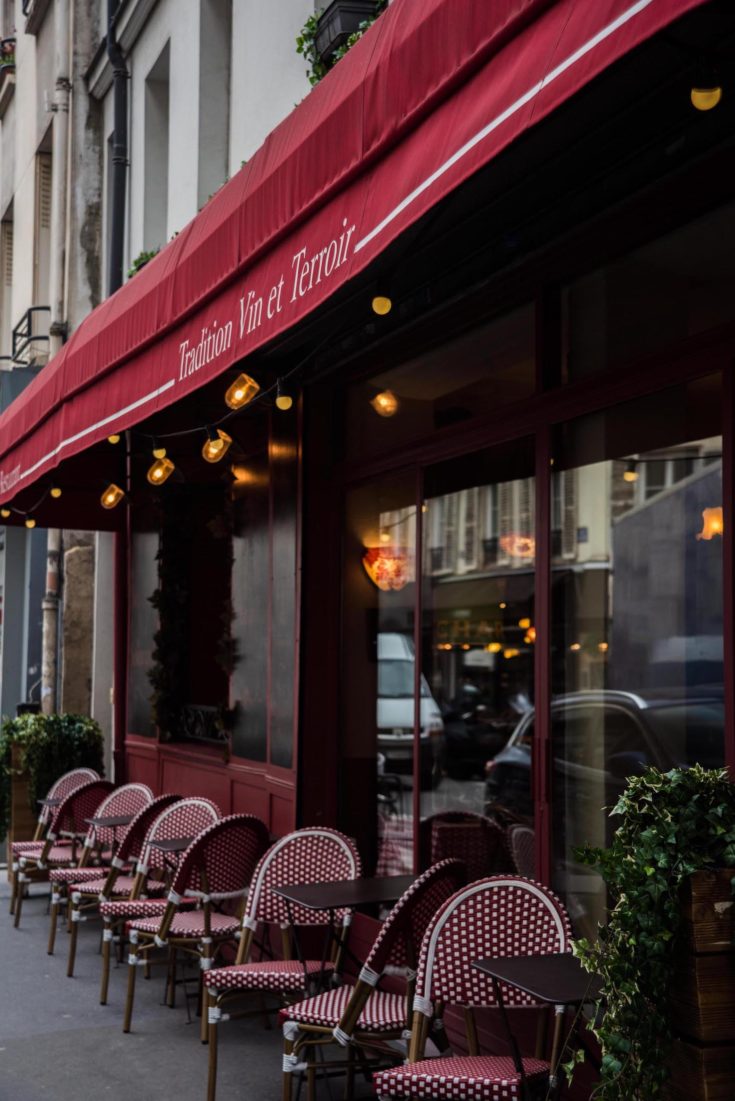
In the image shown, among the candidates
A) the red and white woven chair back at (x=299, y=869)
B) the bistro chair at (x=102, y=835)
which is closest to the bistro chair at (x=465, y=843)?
the red and white woven chair back at (x=299, y=869)

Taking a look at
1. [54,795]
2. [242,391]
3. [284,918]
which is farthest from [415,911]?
[54,795]

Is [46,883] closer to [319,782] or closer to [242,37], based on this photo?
[319,782]

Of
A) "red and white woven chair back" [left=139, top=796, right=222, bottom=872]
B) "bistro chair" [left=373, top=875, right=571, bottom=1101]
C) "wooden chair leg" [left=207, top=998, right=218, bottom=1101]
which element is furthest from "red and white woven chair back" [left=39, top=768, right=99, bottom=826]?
"bistro chair" [left=373, top=875, right=571, bottom=1101]

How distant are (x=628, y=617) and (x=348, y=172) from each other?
3285 millimetres

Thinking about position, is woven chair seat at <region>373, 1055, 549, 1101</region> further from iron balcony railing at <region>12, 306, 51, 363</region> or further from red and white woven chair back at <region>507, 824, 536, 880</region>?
iron balcony railing at <region>12, 306, 51, 363</region>

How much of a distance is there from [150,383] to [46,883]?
254 inches

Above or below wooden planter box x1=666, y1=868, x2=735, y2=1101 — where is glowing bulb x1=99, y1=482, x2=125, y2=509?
above

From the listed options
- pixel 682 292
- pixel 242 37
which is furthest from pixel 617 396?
pixel 242 37

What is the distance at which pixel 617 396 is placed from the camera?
216 inches

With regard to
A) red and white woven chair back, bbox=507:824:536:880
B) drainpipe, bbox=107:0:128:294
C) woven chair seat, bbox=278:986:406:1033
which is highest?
drainpipe, bbox=107:0:128:294

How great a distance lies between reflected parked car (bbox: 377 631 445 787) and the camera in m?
7.70

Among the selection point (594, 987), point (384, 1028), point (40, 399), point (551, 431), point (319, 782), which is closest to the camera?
point (594, 987)

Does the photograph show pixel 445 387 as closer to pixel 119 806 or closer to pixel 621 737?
pixel 621 737

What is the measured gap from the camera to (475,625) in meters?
13.5
